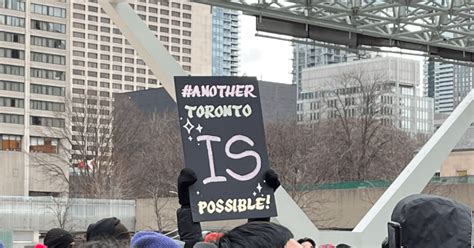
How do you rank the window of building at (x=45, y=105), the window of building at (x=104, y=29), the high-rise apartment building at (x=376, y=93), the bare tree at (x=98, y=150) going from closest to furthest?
the high-rise apartment building at (x=376, y=93) < the bare tree at (x=98, y=150) < the window of building at (x=45, y=105) < the window of building at (x=104, y=29)

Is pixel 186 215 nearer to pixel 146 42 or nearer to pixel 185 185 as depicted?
pixel 185 185

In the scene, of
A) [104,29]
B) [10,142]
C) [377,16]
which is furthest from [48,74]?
[377,16]

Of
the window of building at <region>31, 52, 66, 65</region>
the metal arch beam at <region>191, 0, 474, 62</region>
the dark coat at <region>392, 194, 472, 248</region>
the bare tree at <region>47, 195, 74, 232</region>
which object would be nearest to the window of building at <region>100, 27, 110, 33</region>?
the window of building at <region>31, 52, 66, 65</region>

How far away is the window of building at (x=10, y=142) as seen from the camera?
105 meters

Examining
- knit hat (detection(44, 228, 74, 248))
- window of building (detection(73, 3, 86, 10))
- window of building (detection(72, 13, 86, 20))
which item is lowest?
knit hat (detection(44, 228, 74, 248))

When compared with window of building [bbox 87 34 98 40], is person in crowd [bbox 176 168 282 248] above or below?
→ below

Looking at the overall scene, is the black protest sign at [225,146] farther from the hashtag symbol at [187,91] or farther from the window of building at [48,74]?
the window of building at [48,74]

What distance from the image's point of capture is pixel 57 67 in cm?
11056

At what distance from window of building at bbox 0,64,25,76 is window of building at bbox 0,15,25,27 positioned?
15.1ft

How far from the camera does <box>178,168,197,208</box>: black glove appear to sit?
232 inches

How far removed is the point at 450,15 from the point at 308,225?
20.7 feet

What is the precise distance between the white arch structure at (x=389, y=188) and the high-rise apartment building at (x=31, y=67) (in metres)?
88.9

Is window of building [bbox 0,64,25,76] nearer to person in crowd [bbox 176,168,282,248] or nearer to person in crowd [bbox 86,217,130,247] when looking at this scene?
person in crowd [bbox 86,217,130,247]

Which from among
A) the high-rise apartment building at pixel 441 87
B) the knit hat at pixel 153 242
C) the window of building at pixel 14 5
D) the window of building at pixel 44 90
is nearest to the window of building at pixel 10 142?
the window of building at pixel 44 90
